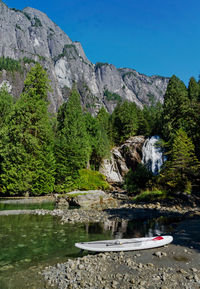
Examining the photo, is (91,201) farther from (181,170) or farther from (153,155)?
(153,155)

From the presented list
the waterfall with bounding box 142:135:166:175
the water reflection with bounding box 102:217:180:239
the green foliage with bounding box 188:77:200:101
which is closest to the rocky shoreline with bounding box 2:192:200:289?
the water reflection with bounding box 102:217:180:239

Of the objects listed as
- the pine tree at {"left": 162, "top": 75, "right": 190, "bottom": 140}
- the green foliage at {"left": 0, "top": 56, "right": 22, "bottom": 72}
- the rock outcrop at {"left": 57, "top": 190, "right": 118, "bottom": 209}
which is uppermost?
the green foliage at {"left": 0, "top": 56, "right": 22, "bottom": 72}

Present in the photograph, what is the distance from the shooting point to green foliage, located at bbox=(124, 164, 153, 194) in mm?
28562

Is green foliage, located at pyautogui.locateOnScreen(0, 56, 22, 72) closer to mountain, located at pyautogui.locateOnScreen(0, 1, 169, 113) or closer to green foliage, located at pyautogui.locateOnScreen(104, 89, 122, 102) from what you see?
mountain, located at pyautogui.locateOnScreen(0, 1, 169, 113)

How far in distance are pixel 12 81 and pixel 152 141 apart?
91.6 meters

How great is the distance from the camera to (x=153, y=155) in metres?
42.9

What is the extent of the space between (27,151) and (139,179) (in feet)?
54.4

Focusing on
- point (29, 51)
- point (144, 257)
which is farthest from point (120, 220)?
point (29, 51)

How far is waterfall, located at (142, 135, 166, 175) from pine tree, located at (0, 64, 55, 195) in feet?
66.5

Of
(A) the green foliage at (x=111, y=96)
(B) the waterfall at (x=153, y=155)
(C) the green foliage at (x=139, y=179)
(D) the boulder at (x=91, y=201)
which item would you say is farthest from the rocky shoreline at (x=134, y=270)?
(A) the green foliage at (x=111, y=96)

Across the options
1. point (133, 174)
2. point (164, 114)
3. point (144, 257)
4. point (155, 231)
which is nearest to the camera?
point (144, 257)

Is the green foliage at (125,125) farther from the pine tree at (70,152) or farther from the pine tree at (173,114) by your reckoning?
the pine tree at (70,152)

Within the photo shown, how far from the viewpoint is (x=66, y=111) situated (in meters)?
44.9

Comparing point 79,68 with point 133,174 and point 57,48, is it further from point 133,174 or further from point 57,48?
point 133,174
